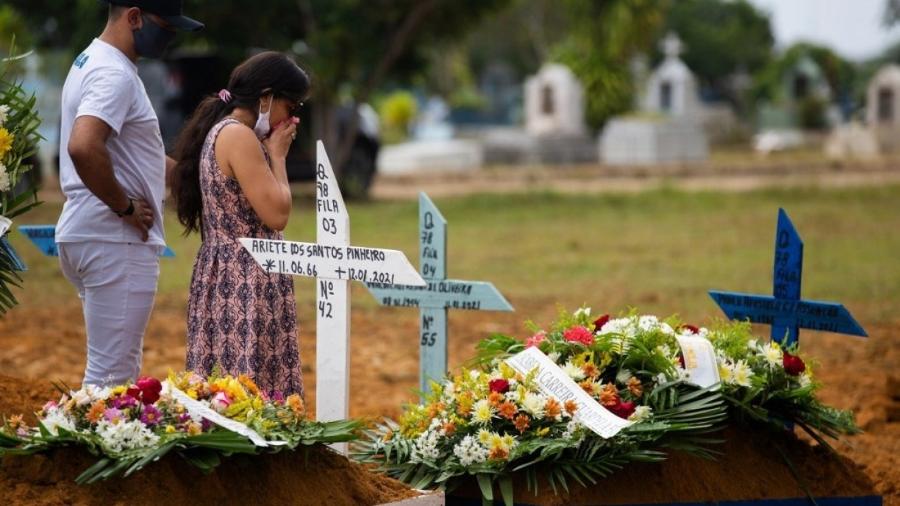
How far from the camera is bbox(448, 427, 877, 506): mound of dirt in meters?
4.51

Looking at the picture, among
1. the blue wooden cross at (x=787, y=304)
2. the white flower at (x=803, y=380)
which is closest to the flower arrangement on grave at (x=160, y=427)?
the white flower at (x=803, y=380)

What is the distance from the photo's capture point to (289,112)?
5031 mm

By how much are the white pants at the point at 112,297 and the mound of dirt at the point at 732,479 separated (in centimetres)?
128

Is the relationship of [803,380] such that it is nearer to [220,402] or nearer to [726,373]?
[726,373]

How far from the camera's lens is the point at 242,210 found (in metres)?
5.04

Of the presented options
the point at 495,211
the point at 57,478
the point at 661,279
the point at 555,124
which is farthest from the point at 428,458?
the point at 555,124

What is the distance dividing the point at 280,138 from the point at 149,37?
1.83ft

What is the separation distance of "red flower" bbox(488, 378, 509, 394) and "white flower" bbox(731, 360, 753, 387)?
79cm

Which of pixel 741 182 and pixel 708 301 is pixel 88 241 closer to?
pixel 708 301

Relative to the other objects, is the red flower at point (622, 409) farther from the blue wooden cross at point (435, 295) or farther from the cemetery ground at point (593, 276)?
the blue wooden cross at point (435, 295)

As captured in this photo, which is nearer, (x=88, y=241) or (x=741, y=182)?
(x=88, y=241)

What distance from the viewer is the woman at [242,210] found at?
4.93m

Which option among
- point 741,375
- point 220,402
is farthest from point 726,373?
point 220,402

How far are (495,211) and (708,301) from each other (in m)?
8.70
